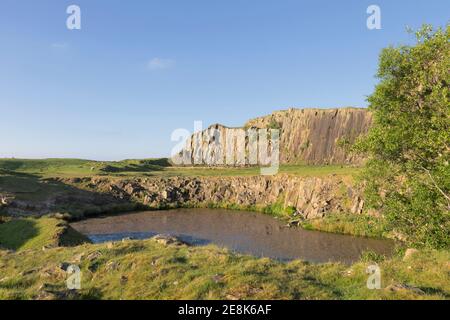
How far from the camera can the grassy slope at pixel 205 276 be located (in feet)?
45.0

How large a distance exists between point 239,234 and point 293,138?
316ft

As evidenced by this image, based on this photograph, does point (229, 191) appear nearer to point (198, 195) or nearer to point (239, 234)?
point (198, 195)

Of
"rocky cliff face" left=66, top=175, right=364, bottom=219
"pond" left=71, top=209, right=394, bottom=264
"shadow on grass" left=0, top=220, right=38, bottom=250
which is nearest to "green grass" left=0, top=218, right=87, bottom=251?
"shadow on grass" left=0, top=220, right=38, bottom=250

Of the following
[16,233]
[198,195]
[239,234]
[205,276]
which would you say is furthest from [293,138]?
[205,276]

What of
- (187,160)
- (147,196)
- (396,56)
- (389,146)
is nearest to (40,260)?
(389,146)

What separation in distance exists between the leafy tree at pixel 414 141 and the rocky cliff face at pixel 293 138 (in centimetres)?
9816

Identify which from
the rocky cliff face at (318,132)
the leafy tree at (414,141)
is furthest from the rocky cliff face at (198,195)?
the rocky cliff face at (318,132)

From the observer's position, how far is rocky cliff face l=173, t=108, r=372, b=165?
4973 inches

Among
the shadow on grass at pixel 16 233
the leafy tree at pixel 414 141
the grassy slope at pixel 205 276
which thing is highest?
the leafy tree at pixel 414 141

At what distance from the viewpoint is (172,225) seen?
56.2m

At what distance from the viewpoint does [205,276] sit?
15469 millimetres

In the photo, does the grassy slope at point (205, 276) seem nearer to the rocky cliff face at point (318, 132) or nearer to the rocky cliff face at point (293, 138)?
the rocky cliff face at point (318, 132)

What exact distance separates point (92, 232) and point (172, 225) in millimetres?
12639
